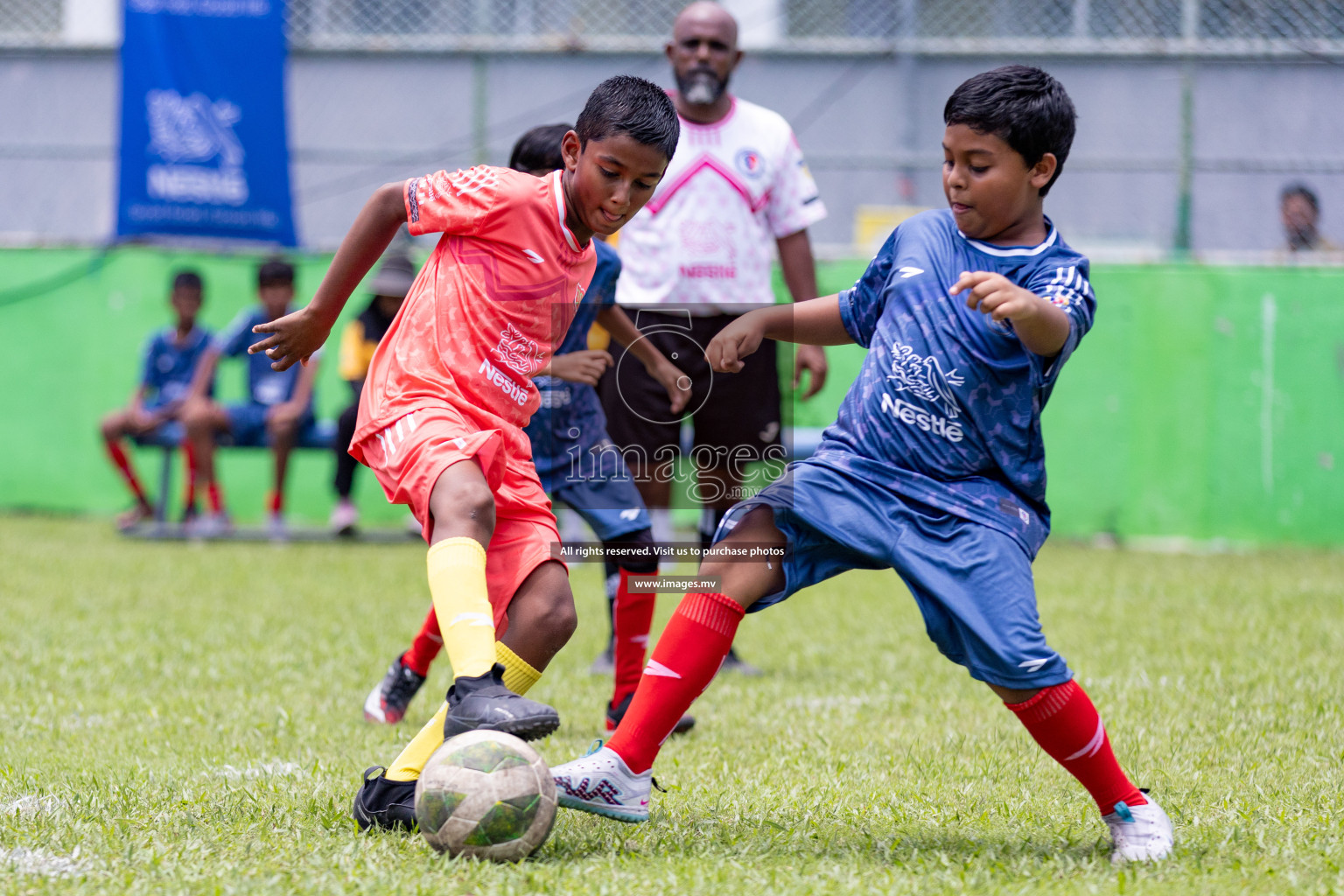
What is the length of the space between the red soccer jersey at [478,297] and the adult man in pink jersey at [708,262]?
1.61m

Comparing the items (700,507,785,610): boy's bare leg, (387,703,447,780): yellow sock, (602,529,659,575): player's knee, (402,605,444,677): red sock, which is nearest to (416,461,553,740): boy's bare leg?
(387,703,447,780): yellow sock

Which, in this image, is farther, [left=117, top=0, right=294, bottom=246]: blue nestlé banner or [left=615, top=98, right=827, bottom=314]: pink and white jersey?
[left=117, top=0, right=294, bottom=246]: blue nestlé banner

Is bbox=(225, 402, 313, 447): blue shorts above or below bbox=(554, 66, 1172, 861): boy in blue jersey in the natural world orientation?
below

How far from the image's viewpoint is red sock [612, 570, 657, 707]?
154 inches

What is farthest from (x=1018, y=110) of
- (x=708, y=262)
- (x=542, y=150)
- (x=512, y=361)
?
(x=708, y=262)

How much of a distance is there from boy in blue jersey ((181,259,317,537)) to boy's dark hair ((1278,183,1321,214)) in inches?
256

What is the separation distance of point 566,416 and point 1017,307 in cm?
175

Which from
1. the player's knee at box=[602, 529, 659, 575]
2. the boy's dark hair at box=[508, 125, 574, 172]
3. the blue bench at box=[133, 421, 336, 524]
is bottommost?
the blue bench at box=[133, 421, 336, 524]

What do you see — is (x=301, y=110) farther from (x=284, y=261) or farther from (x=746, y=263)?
(x=746, y=263)

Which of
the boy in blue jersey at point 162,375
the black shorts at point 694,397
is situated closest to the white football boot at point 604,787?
the black shorts at point 694,397

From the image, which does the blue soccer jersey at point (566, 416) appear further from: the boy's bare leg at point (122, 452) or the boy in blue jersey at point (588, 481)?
the boy's bare leg at point (122, 452)

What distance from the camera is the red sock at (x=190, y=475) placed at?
29.3ft

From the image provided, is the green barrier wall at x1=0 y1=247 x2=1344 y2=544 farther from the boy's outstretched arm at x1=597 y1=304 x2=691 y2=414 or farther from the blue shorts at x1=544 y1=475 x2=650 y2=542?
the boy's outstretched arm at x1=597 y1=304 x2=691 y2=414

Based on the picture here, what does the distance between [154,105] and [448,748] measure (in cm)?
796
